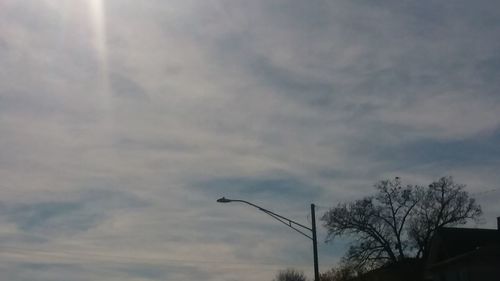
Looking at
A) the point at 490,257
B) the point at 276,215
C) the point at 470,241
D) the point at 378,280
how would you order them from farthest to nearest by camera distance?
the point at 378,280, the point at 470,241, the point at 490,257, the point at 276,215

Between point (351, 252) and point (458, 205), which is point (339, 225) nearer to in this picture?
point (351, 252)

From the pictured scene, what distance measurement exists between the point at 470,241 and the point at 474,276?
15.6 ft

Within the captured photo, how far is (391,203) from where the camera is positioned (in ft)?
182

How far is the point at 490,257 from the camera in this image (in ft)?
115

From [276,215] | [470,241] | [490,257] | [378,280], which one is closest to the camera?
[276,215]

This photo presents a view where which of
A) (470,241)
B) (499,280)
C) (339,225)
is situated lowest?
(499,280)

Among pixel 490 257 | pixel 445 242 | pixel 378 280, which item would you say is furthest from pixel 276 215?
pixel 378 280

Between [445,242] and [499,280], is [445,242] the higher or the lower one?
the higher one

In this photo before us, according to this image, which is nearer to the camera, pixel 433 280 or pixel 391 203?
pixel 433 280

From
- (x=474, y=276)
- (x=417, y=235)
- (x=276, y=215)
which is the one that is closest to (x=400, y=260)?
(x=417, y=235)

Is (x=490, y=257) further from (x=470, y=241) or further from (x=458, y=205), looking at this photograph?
(x=458, y=205)

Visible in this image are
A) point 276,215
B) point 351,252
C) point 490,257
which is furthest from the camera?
point 351,252

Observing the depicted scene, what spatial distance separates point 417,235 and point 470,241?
45.8 feet

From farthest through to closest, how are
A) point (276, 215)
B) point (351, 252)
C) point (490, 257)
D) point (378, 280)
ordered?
point (351, 252), point (378, 280), point (490, 257), point (276, 215)
